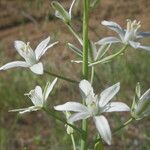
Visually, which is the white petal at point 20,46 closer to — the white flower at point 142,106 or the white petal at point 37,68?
the white petal at point 37,68

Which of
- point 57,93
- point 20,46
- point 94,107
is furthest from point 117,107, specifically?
point 57,93

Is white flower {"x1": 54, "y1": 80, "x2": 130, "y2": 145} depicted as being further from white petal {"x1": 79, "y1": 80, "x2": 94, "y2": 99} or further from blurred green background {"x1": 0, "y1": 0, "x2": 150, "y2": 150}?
blurred green background {"x1": 0, "y1": 0, "x2": 150, "y2": 150}

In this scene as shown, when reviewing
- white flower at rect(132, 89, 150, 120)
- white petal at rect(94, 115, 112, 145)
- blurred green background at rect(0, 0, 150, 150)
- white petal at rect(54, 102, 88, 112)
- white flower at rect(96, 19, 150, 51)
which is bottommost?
blurred green background at rect(0, 0, 150, 150)

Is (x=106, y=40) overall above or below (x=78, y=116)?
above

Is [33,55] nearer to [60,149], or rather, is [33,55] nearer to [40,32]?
[60,149]

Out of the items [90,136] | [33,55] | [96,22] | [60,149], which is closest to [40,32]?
[96,22]

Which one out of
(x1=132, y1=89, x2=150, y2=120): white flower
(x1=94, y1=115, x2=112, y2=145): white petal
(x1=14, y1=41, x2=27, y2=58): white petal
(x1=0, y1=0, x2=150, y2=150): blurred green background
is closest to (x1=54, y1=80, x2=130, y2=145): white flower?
(x1=94, y1=115, x2=112, y2=145): white petal

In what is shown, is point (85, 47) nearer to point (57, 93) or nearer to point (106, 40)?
→ point (106, 40)

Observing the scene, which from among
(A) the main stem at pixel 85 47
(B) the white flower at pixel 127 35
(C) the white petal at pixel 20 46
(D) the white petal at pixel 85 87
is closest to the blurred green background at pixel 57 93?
(C) the white petal at pixel 20 46
